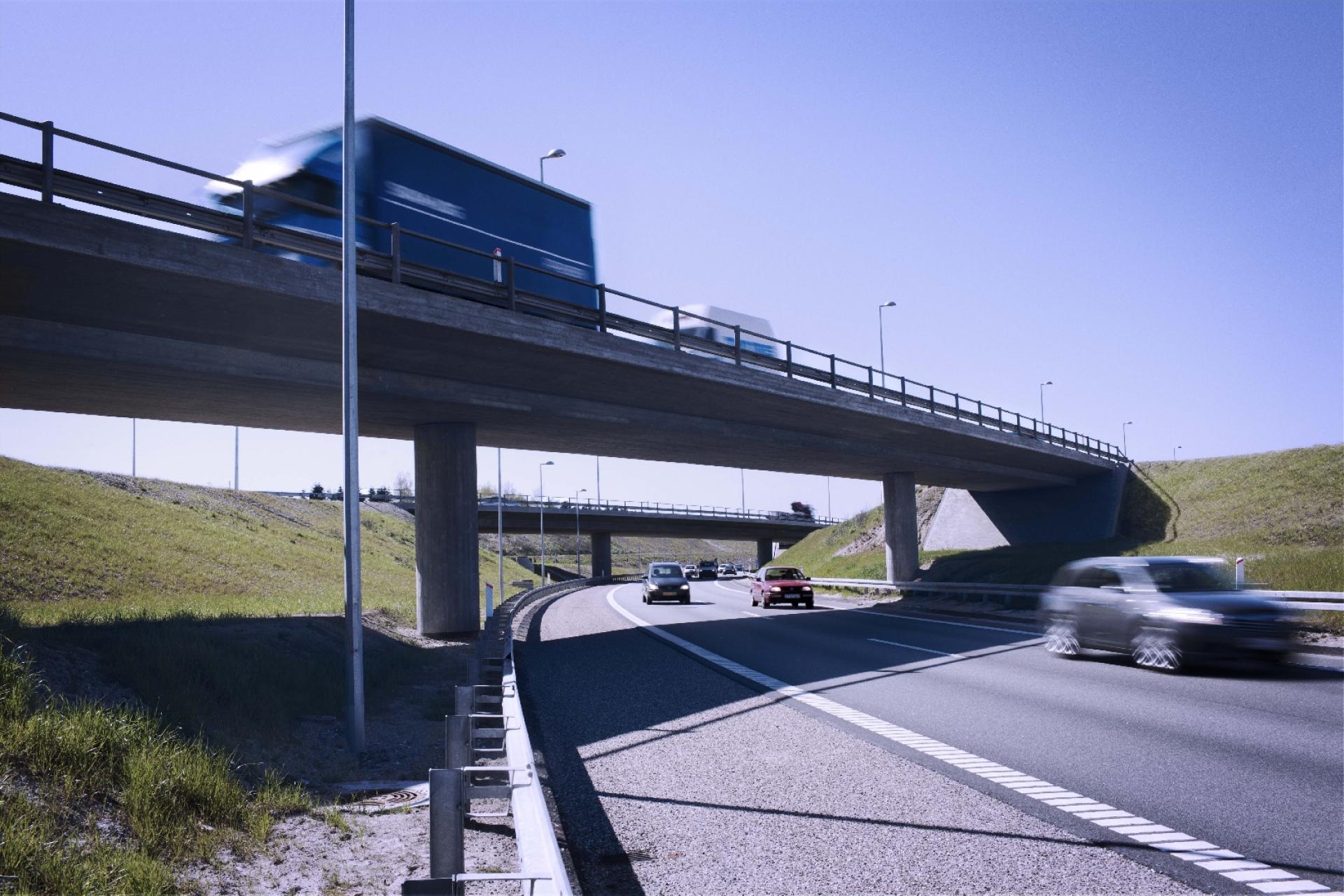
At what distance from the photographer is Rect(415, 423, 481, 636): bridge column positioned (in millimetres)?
22016

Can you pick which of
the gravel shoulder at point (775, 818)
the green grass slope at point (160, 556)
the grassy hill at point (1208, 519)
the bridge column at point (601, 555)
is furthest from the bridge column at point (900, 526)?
the bridge column at point (601, 555)

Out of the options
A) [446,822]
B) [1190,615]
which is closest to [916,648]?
[1190,615]

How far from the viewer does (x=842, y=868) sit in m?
5.27

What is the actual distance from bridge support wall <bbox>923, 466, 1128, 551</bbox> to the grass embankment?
47219 millimetres

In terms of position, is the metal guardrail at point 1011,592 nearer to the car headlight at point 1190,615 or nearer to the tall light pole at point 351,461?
the car headlight at point 1190,615

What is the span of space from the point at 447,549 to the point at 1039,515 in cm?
3884

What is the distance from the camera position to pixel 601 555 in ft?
284

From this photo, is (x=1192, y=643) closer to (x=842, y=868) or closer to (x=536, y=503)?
(x=842, y=868)

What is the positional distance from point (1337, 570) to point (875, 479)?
2561 centimetres

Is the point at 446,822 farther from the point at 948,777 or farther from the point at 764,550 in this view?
the point at 764,550

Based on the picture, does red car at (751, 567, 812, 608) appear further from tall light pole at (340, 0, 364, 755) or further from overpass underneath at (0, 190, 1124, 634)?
tall light pole at (340, 0, 364, 755)

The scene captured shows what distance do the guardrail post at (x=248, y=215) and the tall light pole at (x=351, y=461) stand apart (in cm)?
442

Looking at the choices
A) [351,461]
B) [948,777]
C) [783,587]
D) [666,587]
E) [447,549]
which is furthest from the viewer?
[666,587]

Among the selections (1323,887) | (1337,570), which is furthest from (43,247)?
(1337,570)
